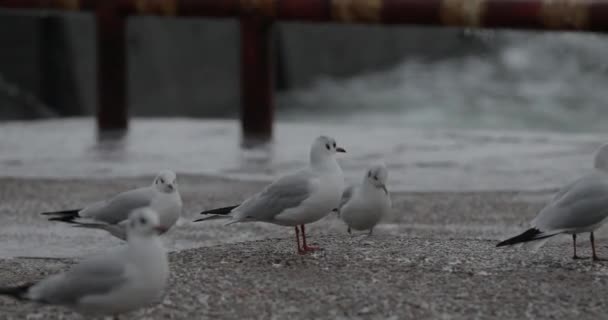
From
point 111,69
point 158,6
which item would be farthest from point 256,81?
point 111,69

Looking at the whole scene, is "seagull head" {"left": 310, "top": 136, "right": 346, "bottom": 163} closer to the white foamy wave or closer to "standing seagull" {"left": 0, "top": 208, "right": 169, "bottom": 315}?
"standing seagull" {"left": 0, "top": 208, "right": 169, "bottom": 315}

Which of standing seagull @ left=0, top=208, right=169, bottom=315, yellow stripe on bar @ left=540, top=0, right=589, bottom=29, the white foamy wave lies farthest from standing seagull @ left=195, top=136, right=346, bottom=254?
the white foamy wave

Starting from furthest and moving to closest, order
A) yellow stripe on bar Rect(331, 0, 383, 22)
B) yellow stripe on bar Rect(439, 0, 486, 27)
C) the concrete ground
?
yellow stripe on bar Rect(331, 0, 383, 22) < yellow stripe on bar Rect(439, 0, 486, 27) < the concrete ground

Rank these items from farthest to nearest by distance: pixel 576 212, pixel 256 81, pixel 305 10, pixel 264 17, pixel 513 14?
pixel 256 81
pixel 264 17
pixel 305 10
pixel 513 14
pixel 576 212

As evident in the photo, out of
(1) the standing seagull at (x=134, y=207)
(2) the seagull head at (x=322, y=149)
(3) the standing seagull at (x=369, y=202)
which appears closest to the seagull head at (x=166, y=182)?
(1) the standing seagull at (x=134, y=207)

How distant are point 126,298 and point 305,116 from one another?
12.4 m

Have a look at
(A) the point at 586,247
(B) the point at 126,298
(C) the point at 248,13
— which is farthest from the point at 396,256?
(C) the point at 248,13

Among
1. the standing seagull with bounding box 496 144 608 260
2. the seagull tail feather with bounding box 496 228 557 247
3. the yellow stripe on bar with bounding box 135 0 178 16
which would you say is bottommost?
the seagull tail feather with bounding box 496 228 557 247

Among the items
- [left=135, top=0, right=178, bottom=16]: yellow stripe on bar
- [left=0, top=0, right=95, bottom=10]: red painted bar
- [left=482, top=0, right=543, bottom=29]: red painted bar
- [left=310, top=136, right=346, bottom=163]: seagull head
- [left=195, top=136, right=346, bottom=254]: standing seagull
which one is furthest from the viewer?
[left=0, top=0, right=95, bottom=10]: red painted bar

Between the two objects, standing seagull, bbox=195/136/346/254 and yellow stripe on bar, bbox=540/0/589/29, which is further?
yellow stripe on bar, bbox=540/0/589/29

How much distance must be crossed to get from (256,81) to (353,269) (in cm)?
468

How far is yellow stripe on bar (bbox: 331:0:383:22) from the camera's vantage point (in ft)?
28.4

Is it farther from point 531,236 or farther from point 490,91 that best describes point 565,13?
point 490,91

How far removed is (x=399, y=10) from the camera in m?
8.55
